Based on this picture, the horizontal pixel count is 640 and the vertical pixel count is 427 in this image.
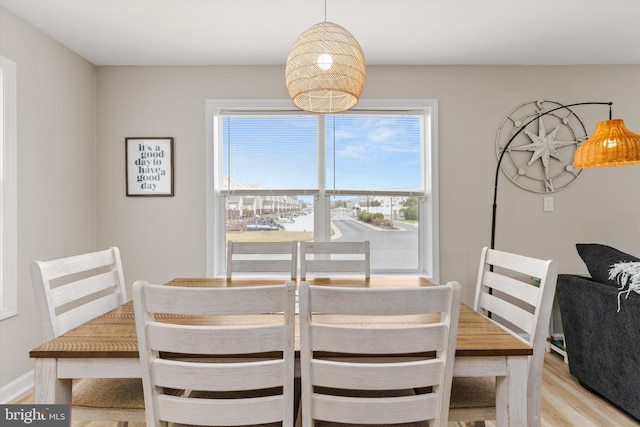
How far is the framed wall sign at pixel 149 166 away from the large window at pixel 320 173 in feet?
1.34

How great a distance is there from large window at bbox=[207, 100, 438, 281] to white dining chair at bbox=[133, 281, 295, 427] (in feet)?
7.51

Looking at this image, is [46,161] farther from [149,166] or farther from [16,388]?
[16,388]

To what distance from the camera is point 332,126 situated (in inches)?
132

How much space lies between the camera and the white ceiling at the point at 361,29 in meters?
2.36

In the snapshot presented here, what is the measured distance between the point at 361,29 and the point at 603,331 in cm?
242

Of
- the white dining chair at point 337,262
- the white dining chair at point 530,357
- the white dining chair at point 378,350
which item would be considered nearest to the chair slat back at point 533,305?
the white dining chair at point 530,357

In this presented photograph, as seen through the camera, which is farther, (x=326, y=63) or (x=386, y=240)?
(x=386, y=240)

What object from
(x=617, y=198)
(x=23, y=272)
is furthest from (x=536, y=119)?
(x=23, y=272)

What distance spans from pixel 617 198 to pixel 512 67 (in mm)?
1455

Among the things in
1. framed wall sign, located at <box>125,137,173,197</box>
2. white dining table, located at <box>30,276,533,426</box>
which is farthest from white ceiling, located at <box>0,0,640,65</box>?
white dining table, located at <box>30,276,533,426</box>

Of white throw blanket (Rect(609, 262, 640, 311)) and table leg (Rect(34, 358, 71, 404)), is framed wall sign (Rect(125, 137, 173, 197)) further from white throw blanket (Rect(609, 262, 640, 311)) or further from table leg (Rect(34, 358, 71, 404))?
white throw blanket (Rect(609, 262, 640, 311))

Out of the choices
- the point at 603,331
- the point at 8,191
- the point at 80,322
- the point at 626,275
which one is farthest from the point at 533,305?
the point at 8,191

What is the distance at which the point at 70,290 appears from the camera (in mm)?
1512

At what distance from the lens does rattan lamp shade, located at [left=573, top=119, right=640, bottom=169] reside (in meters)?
2.08
